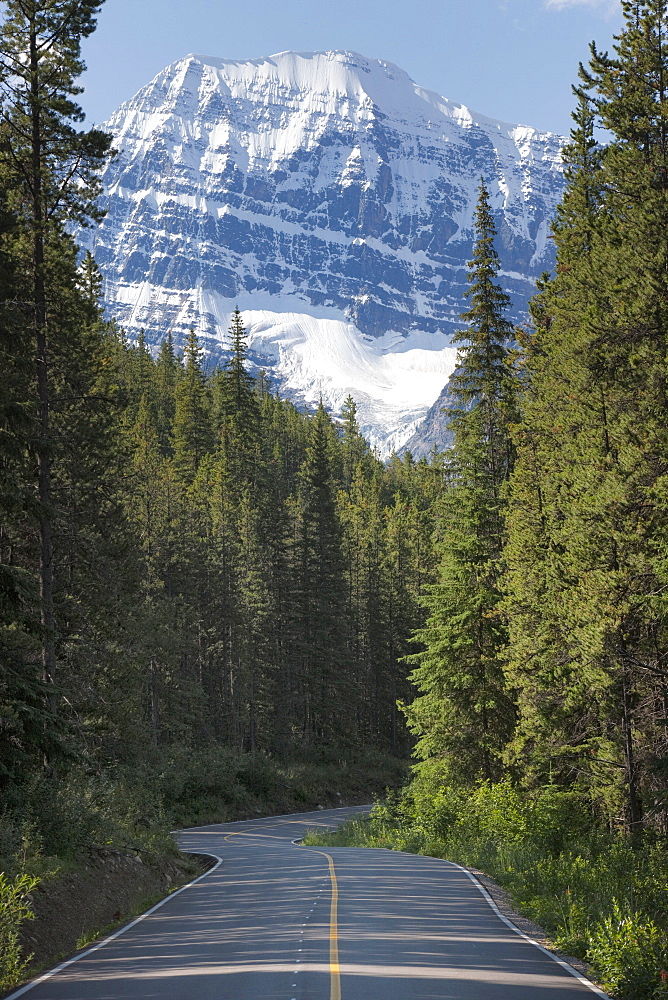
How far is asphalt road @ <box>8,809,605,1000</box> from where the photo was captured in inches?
430

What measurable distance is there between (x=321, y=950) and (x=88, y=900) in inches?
205

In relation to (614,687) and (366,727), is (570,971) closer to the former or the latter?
(614,687)

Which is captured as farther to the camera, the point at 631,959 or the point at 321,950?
the point at 321,950

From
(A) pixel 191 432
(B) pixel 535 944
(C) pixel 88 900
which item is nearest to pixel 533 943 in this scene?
(B) pixel 535 944

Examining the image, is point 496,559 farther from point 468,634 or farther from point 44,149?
point 44,149

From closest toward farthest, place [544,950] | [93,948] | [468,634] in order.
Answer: [544,950] < [93,948] < [468,634]

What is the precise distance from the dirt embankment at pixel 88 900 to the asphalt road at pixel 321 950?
0.53m

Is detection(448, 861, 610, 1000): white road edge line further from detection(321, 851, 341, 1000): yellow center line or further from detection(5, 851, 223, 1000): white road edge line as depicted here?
detection(5, 851, 223, 1000): white road edge line

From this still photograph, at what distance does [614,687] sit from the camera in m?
21.1

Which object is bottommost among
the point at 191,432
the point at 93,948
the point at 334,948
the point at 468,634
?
the point at 93,948

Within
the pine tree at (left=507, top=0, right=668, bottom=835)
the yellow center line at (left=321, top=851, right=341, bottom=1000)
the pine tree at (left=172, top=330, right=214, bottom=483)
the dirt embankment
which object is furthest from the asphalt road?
the pine tree at (left=172, top=330, right=214, bottom=483)

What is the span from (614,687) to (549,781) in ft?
20.1

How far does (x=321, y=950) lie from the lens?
42.9 ft

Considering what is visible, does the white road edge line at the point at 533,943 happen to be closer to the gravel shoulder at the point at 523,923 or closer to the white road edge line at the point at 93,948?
the gravel shoulder at the point at 523,923
